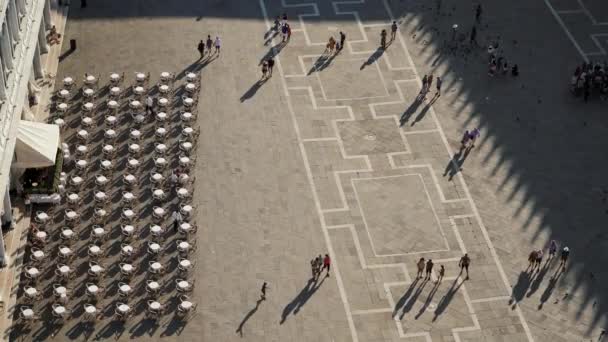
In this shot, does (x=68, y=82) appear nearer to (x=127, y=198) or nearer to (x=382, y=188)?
(x=127, y=198)

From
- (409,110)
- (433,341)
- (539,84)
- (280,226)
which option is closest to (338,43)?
(409,110)

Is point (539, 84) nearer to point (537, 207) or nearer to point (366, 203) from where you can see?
point (537, 207)

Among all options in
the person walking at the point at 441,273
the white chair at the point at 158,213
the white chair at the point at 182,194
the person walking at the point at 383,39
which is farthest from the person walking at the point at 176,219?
the person walking at the point at 383,39

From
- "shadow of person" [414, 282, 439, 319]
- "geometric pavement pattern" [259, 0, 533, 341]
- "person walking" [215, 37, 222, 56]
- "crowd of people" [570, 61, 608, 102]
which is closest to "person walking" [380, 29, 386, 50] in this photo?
"geometric pavement pattern" [259, 0, 533, 341]

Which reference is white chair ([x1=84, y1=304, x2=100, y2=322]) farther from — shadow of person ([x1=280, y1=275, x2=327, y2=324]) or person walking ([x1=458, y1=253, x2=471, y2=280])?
person walking ([x1=458, y1=253, x2=471, y2=280])

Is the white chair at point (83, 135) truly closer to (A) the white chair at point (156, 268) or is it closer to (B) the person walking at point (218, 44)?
(A) the white chair at point (156, 268)
